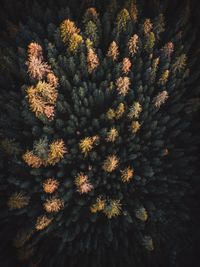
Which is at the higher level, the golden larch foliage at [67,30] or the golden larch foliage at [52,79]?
the golden larch foliage at [67,30]

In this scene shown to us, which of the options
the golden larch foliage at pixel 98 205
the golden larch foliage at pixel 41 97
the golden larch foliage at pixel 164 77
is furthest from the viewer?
the golden larch foliage at pixel 164 77

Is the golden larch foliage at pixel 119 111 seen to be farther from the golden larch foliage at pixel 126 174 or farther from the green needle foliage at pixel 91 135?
the golden larch foliage at pixel 126 174

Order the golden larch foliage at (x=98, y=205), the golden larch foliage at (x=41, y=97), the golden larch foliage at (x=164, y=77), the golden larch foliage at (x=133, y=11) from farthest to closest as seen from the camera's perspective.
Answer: the golden larch foliage at (x=133, y=11) → the golden larch foliage at (x=164, y=77) → the golden larch foliage at (x=98, y=205) → the golden larch foliage at (x=41, y=97)

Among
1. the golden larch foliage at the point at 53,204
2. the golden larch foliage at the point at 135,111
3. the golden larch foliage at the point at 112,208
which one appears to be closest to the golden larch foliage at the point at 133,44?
the golden larch foliage at the point at 135,111

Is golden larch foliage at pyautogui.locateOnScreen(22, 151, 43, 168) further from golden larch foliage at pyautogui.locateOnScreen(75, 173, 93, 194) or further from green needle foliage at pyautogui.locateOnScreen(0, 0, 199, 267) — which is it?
golden larch foliage at pyautogui.locateOnScreen(75, 173, 93, 194)

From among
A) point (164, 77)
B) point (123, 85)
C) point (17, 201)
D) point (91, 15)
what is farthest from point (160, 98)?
point (17, 201)

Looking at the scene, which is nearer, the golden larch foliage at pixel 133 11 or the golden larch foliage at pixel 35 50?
the golden larch foliage at pixel 35 50

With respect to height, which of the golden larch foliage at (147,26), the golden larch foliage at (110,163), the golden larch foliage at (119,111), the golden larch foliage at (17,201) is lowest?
the golden larch foliage at (17,201)

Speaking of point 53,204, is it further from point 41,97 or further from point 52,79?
point 52,79
